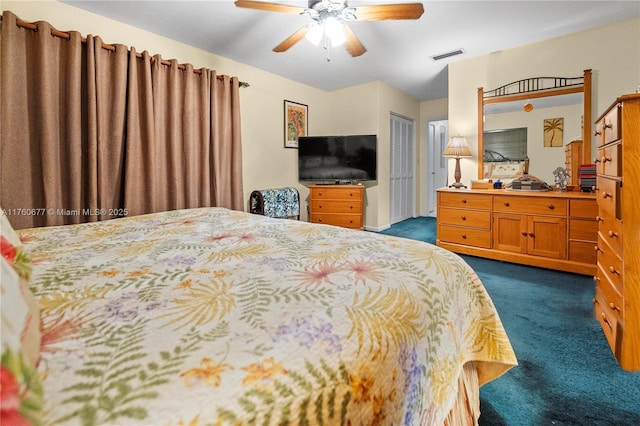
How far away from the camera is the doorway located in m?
6.18

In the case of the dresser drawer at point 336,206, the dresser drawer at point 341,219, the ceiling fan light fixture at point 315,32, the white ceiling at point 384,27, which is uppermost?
the white ceiling at point 384,27

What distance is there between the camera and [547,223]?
282 centimetres

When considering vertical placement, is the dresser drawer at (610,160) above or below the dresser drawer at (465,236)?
above

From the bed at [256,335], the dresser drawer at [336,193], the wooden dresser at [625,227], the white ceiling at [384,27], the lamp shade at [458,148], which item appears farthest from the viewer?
the dresser drawer at [336,193]

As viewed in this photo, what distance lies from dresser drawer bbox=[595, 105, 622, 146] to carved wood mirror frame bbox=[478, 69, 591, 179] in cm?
155

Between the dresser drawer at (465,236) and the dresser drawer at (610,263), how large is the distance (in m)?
1.30

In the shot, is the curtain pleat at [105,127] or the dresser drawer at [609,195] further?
the curtain pleat at [105,127]

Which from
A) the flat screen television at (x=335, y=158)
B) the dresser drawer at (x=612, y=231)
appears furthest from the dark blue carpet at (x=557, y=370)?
the flat screen television at (x=335, y=158)

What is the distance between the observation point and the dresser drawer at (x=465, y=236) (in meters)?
3.21

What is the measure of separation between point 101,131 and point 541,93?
14.2 feet

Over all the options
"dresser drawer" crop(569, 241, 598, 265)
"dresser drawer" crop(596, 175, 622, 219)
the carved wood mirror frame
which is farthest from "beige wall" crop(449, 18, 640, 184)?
"dresser drawer" crop(596, 175, 622, 219)

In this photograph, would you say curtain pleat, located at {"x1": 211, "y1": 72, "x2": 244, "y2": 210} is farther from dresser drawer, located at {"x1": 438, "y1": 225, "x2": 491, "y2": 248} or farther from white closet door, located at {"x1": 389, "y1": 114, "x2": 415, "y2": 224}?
white closet door, located at {"x1": 389, "y1": 114, "x2": 415, "y2": 224}

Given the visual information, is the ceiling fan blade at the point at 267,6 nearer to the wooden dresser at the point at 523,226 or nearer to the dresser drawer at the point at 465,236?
the wooden dresser at the point at 523,226

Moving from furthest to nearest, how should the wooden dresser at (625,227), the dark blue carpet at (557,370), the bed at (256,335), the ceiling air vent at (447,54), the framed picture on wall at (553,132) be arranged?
the ceiling air vent at (447,54)
the framed picture on wall at (553,132)
the wooden dresser at (625,227)
the dark blue carpet at (557,370)
the bed at (256,335)
